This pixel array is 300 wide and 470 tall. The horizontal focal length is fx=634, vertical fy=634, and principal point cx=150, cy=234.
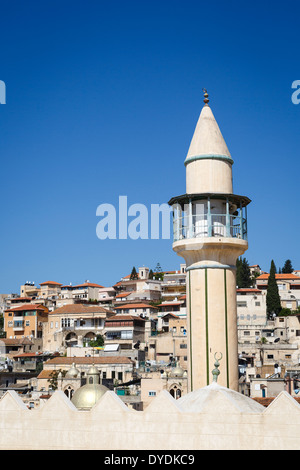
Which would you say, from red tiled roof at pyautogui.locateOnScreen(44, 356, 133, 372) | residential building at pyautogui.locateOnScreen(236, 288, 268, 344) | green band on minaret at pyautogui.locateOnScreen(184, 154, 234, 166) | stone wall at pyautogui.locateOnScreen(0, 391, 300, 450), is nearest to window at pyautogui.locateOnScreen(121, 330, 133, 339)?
red tiled roof at pyautogui.locateOnScreen(44, 356, 133, 372)

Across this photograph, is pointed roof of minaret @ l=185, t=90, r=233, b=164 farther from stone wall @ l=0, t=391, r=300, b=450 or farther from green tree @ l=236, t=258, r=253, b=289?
green tree @ l=236, t=258, r=253, b=289

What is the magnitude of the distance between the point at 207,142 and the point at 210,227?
1.83 metres

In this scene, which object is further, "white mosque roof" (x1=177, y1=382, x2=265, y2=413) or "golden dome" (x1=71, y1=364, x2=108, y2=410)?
"golden dome" (x1=71, y1=364, x2=108, y2=410)

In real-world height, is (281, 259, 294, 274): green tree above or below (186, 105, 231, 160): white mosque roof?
above

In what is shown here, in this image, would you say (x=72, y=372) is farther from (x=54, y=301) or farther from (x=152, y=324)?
(x=54, y=301)

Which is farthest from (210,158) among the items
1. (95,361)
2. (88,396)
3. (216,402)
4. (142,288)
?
(142,288)

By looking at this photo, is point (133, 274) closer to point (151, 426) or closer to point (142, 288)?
point (142, 288)

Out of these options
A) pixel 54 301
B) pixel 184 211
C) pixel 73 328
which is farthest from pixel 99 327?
pixel 184 211

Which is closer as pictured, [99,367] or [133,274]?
[99,367]

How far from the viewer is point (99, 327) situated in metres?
85.8

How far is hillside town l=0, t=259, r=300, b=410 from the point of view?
5469 cm

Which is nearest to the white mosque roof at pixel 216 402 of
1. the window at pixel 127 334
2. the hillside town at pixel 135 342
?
the hillside town at pixel 135 342

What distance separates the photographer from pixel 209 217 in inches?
526

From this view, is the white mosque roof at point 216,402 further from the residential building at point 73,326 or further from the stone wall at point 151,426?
the residential building at point 73,326
